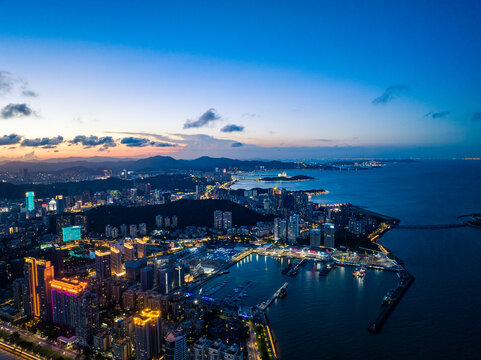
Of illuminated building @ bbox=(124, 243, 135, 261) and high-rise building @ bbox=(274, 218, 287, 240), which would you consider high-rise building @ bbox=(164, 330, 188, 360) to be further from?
→ high-rise building @ bbox=(274, 218, 287, 240)

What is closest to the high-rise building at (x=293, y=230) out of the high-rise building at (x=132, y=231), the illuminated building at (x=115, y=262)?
the illuminated building at (x=115, y=262)

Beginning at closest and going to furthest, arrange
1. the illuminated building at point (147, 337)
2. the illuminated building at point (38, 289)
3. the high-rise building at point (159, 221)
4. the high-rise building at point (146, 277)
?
1. the illuminated building at point (147, 337)
2. the illuminated building at point (38, 289)
3. the high-rise building at point (146, 277)
4. the high-rise building at point (159, 221)

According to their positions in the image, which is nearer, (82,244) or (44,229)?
(82,244)

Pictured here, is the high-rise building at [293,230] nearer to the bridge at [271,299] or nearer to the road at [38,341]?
the bridge at [271,299]

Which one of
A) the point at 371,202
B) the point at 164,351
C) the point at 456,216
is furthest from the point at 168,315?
the point at 371,202

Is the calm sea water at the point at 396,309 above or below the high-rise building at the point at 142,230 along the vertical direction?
below

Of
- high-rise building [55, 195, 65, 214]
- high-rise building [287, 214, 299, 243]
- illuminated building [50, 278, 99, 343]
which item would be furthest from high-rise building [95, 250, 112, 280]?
high-rise building [55, 195, 65, 214]

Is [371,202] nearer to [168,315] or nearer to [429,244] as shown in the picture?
[429,244]
